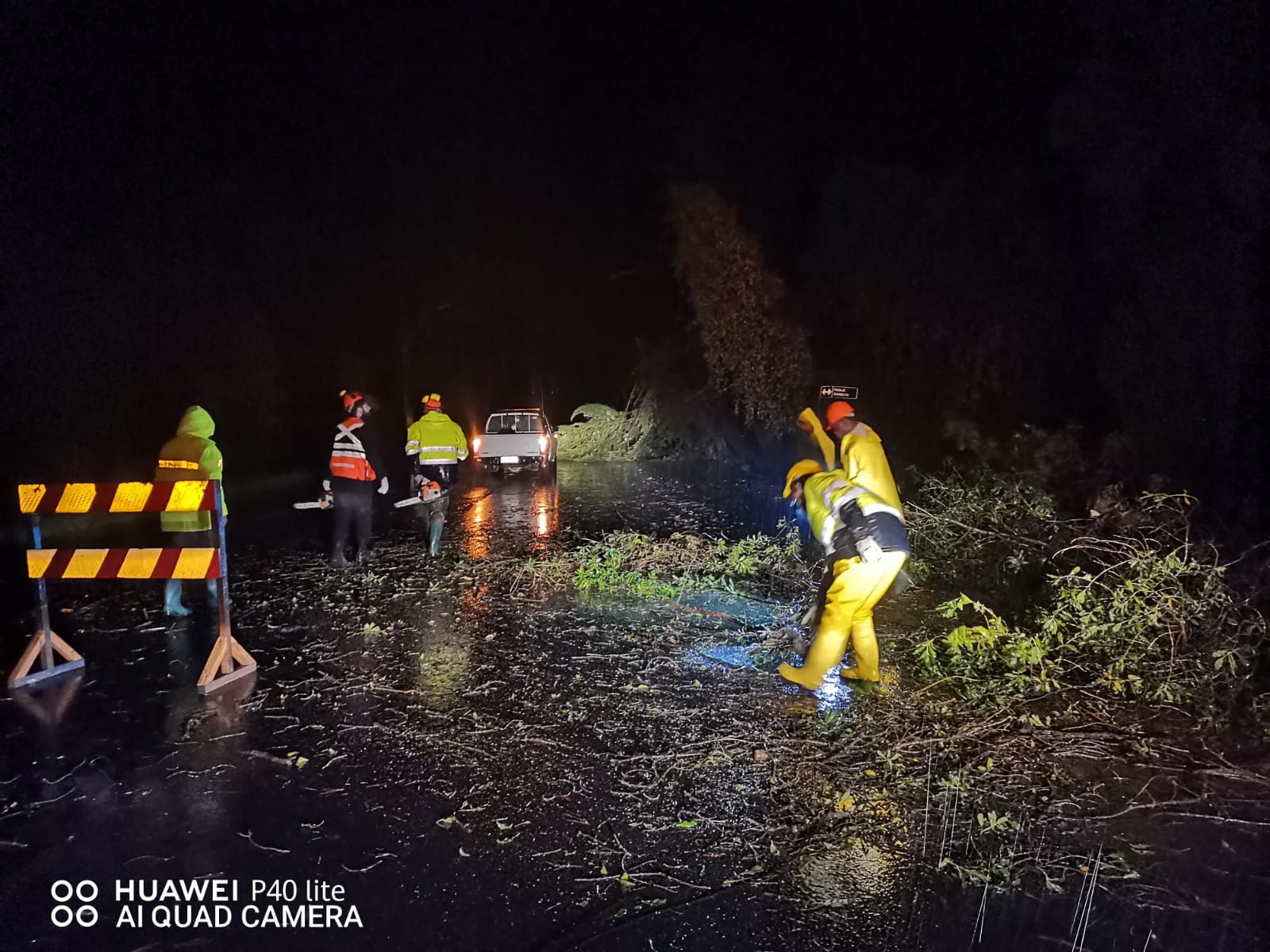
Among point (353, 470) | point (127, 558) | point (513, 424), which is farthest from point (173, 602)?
point (513, 424)

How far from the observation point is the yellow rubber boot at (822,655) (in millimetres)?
4895

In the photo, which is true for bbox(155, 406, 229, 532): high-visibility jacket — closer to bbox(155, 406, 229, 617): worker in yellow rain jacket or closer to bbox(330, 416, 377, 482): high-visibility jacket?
bbox(155, 406, 229, 617): worker in yellow rain jacket

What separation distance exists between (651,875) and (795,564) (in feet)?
16.8

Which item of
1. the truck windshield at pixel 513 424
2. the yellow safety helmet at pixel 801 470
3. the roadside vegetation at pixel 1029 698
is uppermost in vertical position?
the yellow safety helmet at pixel 801 470

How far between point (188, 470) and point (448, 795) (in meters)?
4.20

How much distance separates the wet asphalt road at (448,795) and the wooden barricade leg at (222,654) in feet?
0.38

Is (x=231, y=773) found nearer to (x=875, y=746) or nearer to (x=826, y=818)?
(x=826, y=818)

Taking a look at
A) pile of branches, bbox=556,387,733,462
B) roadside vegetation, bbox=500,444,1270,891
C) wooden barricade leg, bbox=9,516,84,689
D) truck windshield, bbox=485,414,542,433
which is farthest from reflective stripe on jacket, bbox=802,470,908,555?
pile of branches, bbox=556,387,733,462

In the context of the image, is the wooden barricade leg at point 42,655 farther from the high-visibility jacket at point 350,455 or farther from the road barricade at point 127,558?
the high-visibility jacket at point 350,455

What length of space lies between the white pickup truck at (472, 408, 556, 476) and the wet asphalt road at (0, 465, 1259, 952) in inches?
387

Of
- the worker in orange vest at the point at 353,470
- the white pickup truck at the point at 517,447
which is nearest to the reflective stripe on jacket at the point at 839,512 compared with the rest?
the worker in orange vest at the point at 353,470

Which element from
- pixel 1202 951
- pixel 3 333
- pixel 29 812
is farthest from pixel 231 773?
pixel 3 333

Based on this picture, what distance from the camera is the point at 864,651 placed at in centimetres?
518

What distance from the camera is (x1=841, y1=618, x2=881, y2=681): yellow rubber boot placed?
5.11 metres
